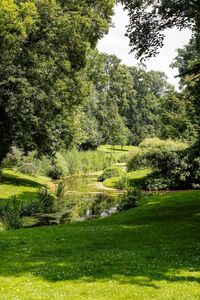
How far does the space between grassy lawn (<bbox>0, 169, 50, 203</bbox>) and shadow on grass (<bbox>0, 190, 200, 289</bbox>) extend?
1262 cm

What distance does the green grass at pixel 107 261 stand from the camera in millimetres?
10908

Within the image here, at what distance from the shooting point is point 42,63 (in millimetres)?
32031

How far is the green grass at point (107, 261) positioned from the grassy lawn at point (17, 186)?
43.6ft

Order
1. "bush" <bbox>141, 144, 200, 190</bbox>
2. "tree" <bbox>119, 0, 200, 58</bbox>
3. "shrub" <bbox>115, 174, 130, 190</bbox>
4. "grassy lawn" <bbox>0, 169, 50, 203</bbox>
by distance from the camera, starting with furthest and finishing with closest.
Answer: "shrub" <bbox>115, 174, 130, 190</bbox> < "bush" <bbox>141, 144, 200, 190</bbox> < "grassy lawn" <bbox>0, 169, 50, 203</bbox> < "tree" <bbox>119, 0, 200, 58</bbox>

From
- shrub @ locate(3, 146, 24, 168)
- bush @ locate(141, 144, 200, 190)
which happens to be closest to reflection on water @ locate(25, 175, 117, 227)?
bush @ locate(141, 144, 200, 190)

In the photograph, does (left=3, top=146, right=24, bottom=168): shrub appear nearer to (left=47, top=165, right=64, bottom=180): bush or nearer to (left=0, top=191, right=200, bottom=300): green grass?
(left=47, top=165, right=64, bottom=180): bush

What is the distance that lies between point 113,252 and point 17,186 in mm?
24860

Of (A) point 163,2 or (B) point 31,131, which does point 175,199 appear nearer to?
(B) point 31,131

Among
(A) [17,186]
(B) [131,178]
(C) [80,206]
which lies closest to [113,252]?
(C) [80,206]

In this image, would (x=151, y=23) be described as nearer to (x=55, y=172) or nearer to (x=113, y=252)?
(x=113, y=252)

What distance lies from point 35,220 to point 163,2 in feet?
56.1

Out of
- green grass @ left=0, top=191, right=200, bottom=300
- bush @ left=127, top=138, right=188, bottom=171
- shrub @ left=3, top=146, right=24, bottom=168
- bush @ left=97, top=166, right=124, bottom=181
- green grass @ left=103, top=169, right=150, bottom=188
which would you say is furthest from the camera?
bush @ left=97, top=166, right=124, bottom=181

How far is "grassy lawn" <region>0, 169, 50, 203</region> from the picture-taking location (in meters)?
35.5

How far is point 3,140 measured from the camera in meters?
32.3
